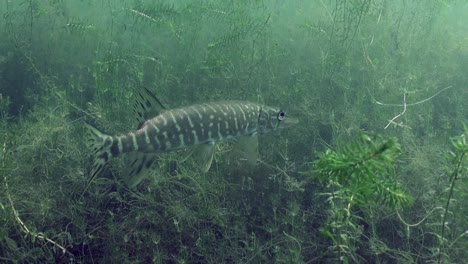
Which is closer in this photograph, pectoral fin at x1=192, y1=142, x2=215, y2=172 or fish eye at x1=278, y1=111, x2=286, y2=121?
pectoral fin at x1=192, y1=142, x2=215, y2=172

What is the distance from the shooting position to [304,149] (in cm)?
697

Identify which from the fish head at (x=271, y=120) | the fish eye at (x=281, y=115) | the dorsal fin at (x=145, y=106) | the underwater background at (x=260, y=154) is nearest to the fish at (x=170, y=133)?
the dorsal fin at (x=145, y=106)

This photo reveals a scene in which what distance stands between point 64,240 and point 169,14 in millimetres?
5014

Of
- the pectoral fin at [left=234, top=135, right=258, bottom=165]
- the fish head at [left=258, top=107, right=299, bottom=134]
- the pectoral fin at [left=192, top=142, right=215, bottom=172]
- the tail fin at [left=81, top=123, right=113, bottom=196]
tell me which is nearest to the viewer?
the tail fin at [left=81, top=123, right=113, bottom=196]

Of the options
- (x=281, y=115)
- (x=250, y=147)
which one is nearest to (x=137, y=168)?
(x=250, y=147)

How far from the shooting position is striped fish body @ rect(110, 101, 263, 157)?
4.55 m

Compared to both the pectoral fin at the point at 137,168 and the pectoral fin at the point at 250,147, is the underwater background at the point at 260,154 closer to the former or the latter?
the pectoral fin at the point at 250,147

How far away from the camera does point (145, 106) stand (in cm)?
476

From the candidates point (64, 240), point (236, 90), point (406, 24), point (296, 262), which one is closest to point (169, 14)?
point (236, 90)

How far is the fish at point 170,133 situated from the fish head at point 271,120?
0.10 metres

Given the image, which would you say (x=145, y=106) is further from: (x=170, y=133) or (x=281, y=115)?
(x=281, y=115)

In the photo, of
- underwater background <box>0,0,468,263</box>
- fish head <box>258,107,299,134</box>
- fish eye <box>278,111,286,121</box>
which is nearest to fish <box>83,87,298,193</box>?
fish head <box>258,107,299,134</box>

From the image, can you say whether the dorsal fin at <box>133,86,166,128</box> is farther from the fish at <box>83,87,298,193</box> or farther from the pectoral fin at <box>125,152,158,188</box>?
the pectoral fin at <box>125,152,158,188</box>

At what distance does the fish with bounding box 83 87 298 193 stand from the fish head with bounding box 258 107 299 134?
10 centimetres
